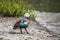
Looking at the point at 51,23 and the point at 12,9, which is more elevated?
the point at 12,9

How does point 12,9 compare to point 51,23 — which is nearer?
point 51,23

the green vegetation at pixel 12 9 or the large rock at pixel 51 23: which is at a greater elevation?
the green vegetation at pixel 12 9

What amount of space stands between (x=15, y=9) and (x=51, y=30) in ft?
7.92

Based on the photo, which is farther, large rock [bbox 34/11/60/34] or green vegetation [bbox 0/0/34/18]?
green vegetation [bbox 0/0/34/18]

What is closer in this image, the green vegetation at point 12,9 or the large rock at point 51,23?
the large rock at point 51,23

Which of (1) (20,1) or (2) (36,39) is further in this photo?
(1) (20,1)

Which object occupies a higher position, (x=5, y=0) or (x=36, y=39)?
(x=5, y=0)

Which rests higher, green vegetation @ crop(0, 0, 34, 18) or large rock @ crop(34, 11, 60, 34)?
green vegetation @ crop(0, 0, 34, 18)

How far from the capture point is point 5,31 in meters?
8.28

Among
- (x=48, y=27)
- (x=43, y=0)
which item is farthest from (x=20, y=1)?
(x=43, y=0)

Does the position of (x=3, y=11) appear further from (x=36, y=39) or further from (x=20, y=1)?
(x=36, y=39)

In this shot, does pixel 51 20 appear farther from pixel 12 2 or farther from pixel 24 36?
pixel 24 36

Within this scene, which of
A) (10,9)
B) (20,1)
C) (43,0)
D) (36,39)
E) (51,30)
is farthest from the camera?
(43,0)

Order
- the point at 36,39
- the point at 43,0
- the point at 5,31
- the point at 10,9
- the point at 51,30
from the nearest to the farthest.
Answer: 1. the point at 36,39
2. the point at 5,31
3. the point at 51,30
4. the point at 10,9
5. the point at 43,0
